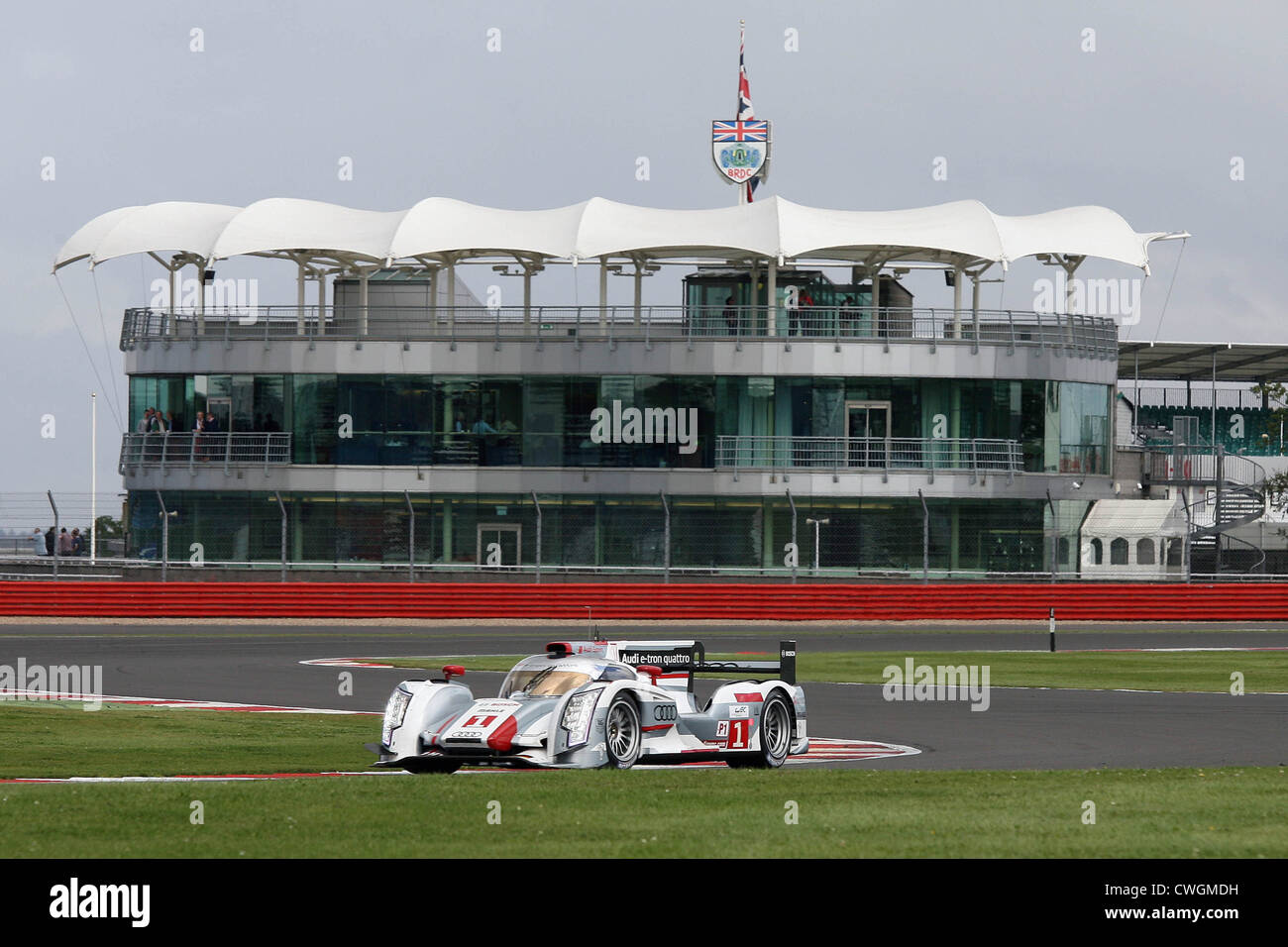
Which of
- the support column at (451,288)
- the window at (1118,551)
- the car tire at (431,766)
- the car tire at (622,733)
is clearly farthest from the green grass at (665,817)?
the support column at (451,288)

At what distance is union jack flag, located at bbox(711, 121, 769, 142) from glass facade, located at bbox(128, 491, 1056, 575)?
14905 millimetres

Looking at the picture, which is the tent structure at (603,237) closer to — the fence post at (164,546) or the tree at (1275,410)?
the fence post at (164,546)

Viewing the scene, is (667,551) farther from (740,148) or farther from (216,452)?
(740,148)

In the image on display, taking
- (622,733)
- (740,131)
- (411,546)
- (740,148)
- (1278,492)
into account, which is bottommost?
(622,733)

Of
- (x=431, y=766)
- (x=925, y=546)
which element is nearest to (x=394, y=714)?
Result: (x=431, y=766)

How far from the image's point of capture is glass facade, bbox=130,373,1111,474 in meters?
49.4

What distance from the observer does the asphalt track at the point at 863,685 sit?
17281 millimetres

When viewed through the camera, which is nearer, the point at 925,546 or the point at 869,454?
the point at 925,546

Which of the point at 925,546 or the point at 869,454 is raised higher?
A: the point at 869,454

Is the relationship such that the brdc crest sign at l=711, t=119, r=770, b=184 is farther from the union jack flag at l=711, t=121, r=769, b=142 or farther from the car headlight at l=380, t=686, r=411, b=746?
the car headlight at l=380, t=686, r=411, b=746

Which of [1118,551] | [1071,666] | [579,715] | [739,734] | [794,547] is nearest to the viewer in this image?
[579,715]

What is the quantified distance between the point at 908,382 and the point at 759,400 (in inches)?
172

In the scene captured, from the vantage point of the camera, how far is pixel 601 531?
47.4m

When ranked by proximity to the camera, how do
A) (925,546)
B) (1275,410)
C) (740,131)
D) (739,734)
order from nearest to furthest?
(739,734), (925,546), (740,131), (1275,410)
